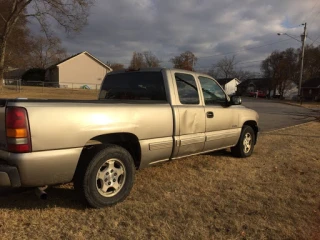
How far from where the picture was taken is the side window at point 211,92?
5633 mm

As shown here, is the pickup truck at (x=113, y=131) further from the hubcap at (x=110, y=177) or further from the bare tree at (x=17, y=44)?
the bare tree at (x=17, y=44)

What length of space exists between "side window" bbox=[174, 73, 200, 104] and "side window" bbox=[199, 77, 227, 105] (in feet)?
0.91

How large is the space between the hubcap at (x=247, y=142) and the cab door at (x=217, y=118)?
17.8 inches

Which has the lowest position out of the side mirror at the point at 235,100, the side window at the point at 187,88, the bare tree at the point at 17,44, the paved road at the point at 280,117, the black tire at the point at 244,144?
the paved road at the point at 280,117

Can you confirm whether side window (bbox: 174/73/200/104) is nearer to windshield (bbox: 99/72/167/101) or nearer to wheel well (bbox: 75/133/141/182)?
windshield (bbox: 99/72/167/101)

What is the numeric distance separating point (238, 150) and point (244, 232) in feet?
11.1

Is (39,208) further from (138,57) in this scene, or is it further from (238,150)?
(138,57)

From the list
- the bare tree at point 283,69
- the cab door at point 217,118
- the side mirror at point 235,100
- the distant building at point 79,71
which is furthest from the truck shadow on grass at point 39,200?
the bare tree at point 283,69

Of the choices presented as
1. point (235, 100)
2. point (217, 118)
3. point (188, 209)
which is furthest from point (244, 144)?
point (188, 209)

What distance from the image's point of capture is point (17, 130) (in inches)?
124

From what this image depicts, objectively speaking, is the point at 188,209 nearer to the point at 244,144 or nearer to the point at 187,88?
the point at 187,88

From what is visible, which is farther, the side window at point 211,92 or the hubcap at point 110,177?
the side window at point 211,92

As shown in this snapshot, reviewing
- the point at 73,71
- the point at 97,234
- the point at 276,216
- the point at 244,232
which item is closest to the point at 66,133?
the point at 97,234

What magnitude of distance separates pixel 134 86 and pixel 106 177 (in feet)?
6.14
